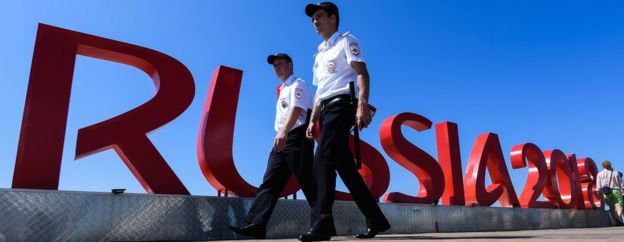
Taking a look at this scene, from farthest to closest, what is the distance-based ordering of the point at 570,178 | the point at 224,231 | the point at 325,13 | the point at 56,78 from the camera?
1. the point at 570,178
2. the point at 224,231
3. the point at 56,78
4. the point at 325,13

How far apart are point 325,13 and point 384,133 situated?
400cm

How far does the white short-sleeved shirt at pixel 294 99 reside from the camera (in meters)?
3.53

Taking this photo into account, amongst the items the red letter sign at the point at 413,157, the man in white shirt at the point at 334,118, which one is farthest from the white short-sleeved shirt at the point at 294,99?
the red letter sign at the point at 413,157

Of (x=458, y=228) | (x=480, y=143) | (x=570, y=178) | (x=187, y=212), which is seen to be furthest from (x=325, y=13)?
(x=570, y=178)

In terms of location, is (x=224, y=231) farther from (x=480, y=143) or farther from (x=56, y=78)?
→ (x=480, y=143)

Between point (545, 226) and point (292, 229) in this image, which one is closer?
point (292, 229)

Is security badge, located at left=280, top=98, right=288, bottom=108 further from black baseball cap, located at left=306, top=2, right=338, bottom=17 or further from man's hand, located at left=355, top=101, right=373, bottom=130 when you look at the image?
man's hand, located at left=355, top=101, right=373, bottom=130

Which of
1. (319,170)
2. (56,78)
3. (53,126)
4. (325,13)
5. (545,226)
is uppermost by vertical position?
(325,13)

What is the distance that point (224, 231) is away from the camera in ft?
14.6

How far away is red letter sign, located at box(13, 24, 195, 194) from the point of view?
12.6 ft

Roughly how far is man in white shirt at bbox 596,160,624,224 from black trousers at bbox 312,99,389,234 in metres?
10.2

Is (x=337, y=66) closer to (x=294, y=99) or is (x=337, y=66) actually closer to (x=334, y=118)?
(x=334, y=118)

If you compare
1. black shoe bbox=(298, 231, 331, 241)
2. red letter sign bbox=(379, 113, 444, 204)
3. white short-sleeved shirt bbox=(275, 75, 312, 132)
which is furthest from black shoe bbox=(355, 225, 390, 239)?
red letter sign bbox=(379, 113, 444, 204)

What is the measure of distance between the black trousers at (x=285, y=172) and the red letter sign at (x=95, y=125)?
4.22ft
